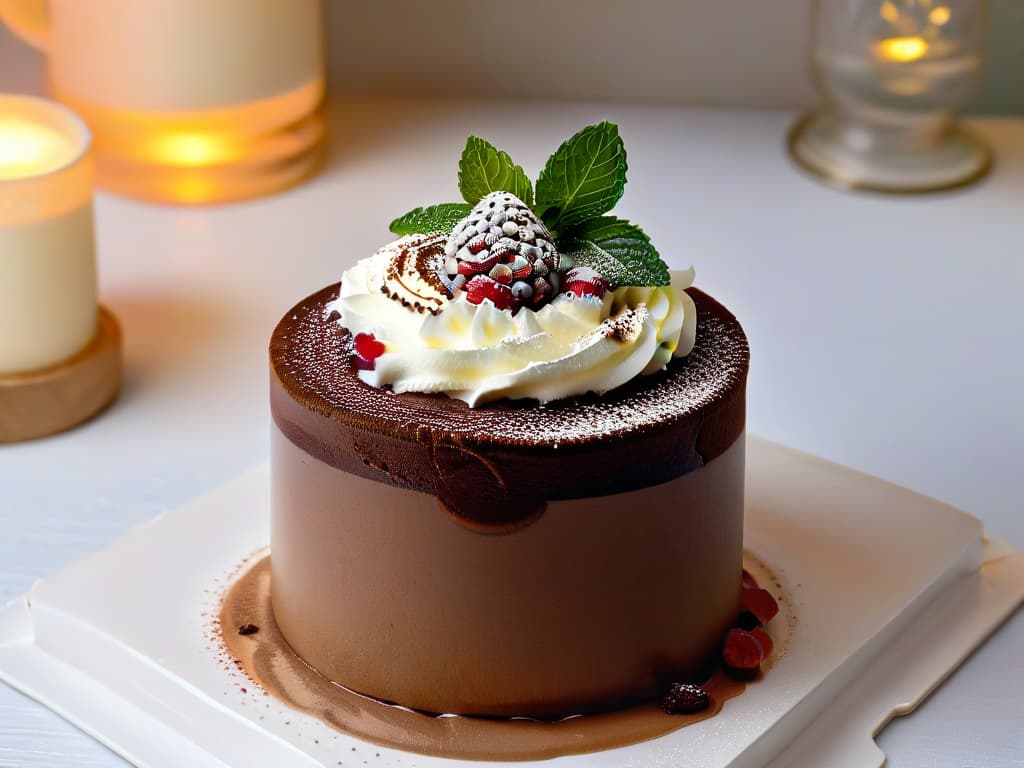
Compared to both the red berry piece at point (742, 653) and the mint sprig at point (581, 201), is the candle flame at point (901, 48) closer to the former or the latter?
the mint sprig at point (581, 201)

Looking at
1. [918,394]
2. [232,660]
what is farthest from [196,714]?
[918,394]

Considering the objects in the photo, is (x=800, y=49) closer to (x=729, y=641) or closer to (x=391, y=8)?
(x=391, y=8)

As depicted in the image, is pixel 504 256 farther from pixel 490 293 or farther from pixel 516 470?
pixel 516 470

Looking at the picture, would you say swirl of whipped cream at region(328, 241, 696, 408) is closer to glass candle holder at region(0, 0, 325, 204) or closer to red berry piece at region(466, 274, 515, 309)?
red berry piece at region(466, 274, 515, 309)

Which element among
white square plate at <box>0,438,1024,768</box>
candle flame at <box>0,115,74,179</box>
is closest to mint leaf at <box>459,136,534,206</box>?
white square plate at <box>0,438,1024,768</box>

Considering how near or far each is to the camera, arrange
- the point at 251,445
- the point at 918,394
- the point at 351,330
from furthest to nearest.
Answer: the point at 918,394, the point at 251,445, the point at 351,330

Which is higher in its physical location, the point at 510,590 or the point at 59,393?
the point at 510,590

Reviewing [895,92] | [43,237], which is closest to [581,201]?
[43,237]
